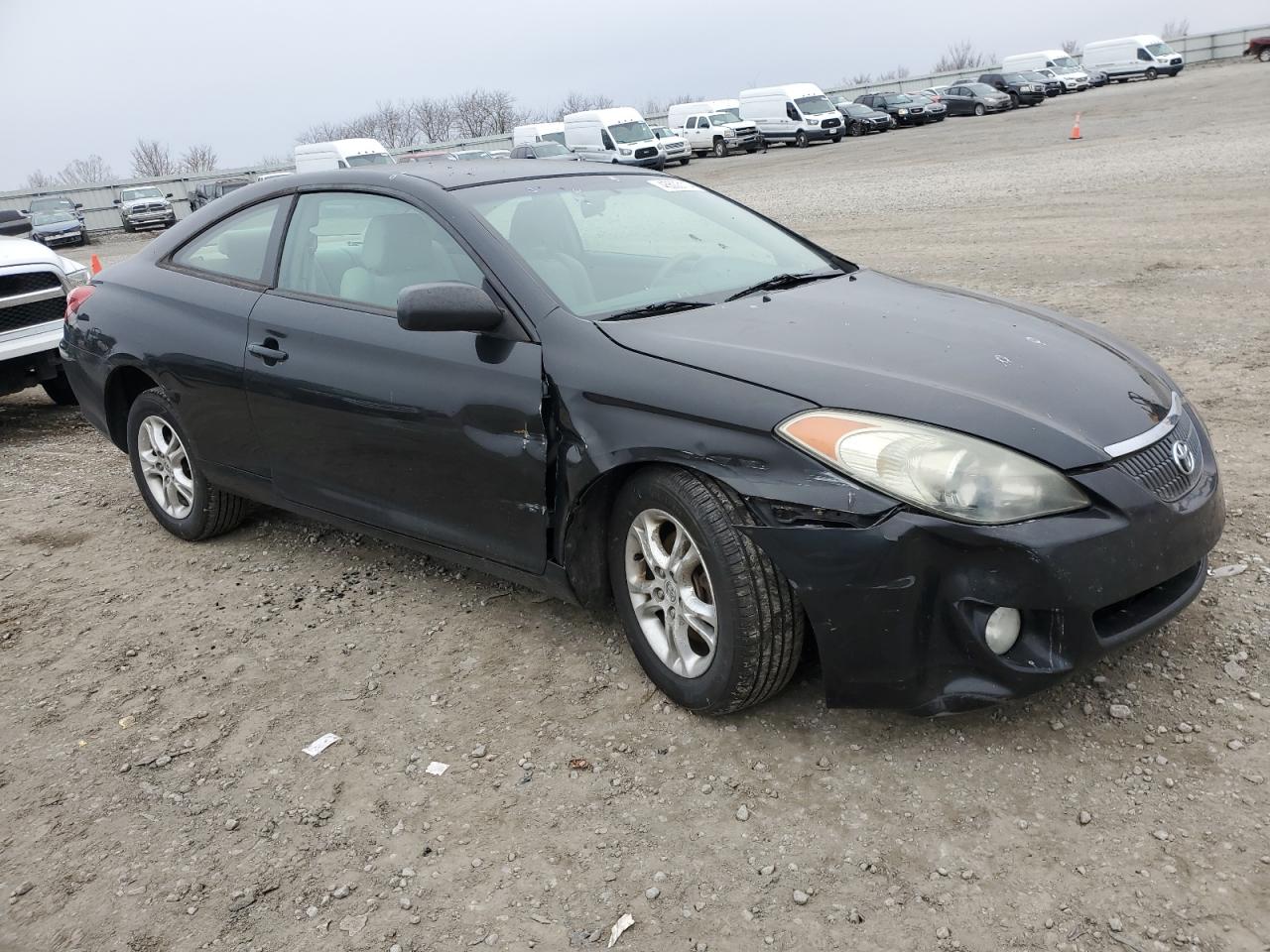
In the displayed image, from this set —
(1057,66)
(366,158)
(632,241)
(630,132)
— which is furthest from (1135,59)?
(632,241)

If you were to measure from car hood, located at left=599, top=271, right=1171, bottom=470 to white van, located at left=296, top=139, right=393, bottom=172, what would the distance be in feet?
97.4

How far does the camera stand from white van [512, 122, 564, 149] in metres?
41.0

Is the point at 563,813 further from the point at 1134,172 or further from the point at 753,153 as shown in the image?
the point at 753,153

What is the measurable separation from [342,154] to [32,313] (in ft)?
91.4

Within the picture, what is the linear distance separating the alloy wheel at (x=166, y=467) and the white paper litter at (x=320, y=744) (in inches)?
77.8

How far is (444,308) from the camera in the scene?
11.2 ft

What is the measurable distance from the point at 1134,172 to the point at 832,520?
17004mm

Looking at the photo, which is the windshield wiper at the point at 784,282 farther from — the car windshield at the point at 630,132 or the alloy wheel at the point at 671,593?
the car windshield at the point at 630,132

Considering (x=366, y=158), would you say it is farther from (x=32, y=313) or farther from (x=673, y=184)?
(x=673, y=184)

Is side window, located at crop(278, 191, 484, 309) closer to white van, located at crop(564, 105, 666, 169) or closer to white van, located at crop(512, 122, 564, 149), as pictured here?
white van, located at crop(564, 105, 666, 169)

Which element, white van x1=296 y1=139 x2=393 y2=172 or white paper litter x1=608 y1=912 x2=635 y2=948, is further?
white van x1=296 y1=139 x2=393 y2=172

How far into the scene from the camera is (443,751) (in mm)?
3295

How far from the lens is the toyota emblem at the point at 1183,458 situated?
3.03 meters

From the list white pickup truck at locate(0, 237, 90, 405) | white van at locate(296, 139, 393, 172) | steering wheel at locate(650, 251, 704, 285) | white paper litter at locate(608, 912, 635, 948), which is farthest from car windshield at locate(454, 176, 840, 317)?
white van at locate(296, 139, 393, 172)
